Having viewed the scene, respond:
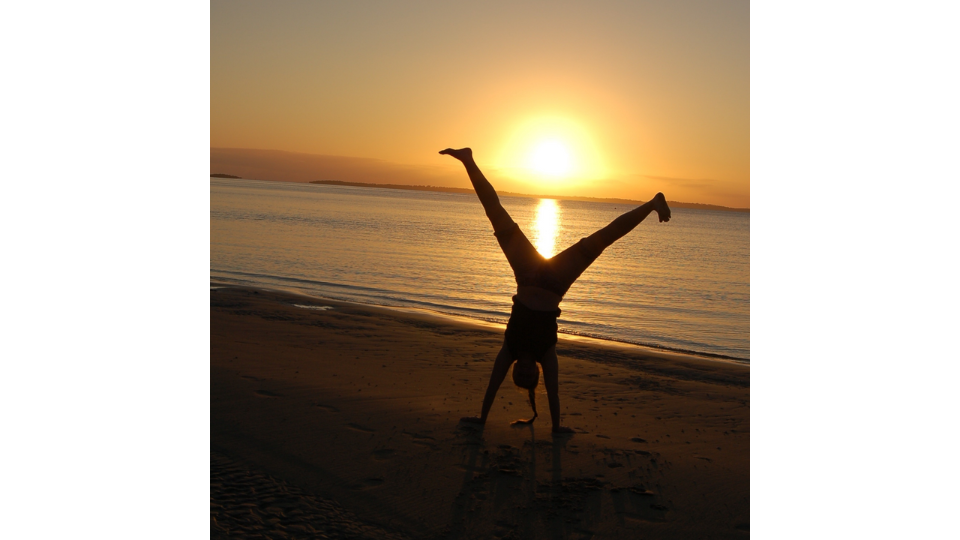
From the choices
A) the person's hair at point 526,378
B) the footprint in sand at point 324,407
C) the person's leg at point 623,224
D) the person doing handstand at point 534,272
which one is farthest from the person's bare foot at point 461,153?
the footprint in sand at point 324,407

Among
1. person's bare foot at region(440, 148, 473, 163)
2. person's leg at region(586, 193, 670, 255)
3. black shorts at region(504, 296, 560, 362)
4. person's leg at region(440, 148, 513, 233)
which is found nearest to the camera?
person's leg at region(586, 193, 670, 255)

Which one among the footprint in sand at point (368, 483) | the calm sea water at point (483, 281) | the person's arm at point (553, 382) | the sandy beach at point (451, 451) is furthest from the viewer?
the calm sea water at point (483, 281)

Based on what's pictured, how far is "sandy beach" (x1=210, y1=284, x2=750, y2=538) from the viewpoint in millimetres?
4738

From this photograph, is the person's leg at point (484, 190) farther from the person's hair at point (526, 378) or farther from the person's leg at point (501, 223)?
the person's hair at point (526, 378)

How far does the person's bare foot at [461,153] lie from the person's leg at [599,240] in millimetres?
1223

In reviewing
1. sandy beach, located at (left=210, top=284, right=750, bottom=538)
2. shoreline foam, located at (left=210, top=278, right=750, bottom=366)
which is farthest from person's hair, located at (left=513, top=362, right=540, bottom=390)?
shoreline foam, located at (left=210, top=278, right=750, bottom=366)

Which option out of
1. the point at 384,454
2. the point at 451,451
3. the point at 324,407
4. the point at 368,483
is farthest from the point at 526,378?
the point at 324,407

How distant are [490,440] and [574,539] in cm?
189

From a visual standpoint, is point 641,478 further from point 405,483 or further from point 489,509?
point 405,483

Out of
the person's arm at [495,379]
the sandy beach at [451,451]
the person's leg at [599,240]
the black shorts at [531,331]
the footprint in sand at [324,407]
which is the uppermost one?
the person's leg at [599,240]

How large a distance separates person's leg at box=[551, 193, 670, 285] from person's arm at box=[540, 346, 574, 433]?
84cm

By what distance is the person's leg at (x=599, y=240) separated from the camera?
212 inches

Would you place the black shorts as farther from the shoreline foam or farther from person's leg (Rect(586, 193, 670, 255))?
the shoreline foam
